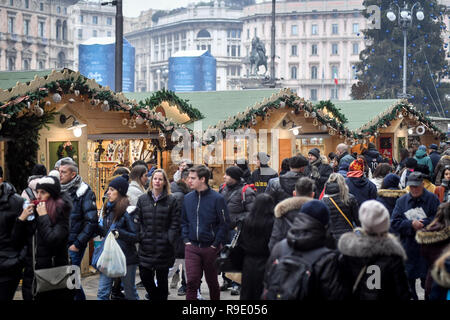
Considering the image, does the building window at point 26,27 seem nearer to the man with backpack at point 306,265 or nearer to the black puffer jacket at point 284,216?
the black puffer jacket at point 284,216

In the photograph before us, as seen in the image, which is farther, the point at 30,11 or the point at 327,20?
the point at 327,20

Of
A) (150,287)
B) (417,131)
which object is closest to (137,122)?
(150,287)

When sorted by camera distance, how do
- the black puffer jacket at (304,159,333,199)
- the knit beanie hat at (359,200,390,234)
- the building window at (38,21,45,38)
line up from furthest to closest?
1. the building window at (38,21,45,38)
2. the black puffer jacket at (304,159,333,199)
3. the knit beanie hat at (359,200,390,234)

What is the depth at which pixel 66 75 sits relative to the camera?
11.2m

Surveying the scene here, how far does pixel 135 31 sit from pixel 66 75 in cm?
12101

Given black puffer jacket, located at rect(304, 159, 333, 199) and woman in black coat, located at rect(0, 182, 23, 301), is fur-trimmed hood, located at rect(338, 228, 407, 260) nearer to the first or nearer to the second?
woman in black coat, located at rect(0, 182, 23, 301)

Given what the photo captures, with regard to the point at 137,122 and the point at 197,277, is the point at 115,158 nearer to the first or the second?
the point at 137,122

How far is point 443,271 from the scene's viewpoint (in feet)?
15.4

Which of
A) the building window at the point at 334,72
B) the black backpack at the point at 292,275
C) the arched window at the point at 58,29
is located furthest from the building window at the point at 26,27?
the black backpack at the point at 292,275

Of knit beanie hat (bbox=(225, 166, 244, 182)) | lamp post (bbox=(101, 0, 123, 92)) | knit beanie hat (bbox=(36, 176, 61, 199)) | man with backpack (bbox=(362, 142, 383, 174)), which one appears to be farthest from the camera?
man with backpack (bbox=(362, 142, 383, 174))

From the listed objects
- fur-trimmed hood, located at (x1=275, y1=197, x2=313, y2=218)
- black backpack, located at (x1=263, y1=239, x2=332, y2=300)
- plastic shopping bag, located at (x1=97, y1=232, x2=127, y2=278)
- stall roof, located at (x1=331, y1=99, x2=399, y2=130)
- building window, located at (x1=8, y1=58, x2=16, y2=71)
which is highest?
building window, located at (x1=8, y1=58, x2=16, y2=71)

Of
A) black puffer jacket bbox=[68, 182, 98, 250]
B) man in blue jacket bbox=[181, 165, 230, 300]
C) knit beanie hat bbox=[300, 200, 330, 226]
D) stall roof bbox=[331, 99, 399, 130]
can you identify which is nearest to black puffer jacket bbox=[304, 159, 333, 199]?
man in blue jacket bbox=[181, 165, 230, 300]

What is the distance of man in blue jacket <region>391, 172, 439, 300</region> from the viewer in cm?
744

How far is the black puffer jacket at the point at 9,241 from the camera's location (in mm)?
5957
